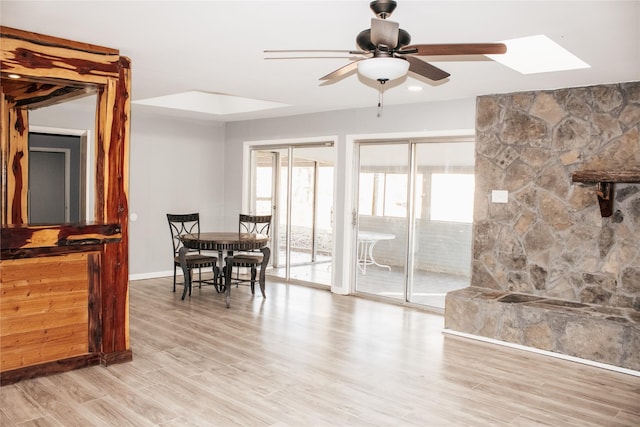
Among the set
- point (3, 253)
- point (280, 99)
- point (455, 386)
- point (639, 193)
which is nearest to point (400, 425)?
point (455, 386)

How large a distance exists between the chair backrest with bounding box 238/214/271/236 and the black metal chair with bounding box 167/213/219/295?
635 millimetres

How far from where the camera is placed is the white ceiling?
2.90 meters

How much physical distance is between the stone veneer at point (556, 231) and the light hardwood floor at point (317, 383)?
268 mm

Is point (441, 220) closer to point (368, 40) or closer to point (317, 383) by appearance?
point (317, 383)

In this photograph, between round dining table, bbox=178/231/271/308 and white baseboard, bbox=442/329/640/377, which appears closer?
white baseboard, bbox=442/329/640/377

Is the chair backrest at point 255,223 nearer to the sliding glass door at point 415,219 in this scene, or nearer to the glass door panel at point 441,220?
the sliding glass door at point 415,219

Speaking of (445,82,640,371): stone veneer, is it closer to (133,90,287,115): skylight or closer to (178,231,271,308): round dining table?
(178,231,271,308): round dining table

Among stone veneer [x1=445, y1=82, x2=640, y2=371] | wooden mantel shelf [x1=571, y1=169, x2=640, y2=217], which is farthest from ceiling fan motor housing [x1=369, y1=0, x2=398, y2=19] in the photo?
stone veneer [x1=445, y1=82, x2=640, y2=371]

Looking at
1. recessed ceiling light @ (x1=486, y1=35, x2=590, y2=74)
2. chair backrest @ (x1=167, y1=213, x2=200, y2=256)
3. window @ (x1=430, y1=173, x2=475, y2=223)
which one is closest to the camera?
recessed ceiling light @ (x1=486, y1=35, x2=590, y2=74)

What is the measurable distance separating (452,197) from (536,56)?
5.95 feet

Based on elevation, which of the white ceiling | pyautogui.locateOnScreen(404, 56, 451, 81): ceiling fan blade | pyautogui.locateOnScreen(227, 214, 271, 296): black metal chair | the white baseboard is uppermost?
the white ceiling

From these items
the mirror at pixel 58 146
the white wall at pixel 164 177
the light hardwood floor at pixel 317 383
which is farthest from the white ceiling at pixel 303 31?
the white wall at pixel 164 177

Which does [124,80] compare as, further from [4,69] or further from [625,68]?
[625,68]

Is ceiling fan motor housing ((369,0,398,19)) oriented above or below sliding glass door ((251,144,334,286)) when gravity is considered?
above
